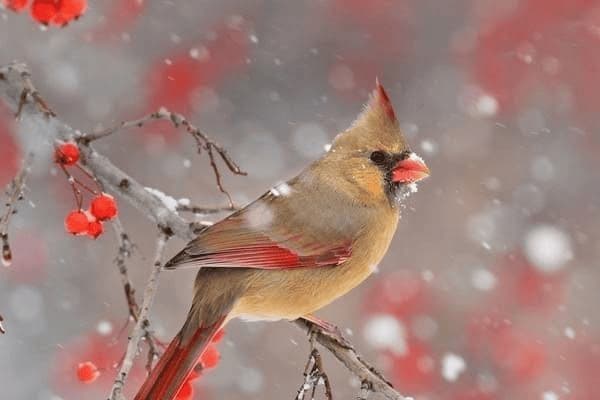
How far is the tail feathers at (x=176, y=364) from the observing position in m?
2.18

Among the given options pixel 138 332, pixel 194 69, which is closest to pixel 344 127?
pixel 194 69

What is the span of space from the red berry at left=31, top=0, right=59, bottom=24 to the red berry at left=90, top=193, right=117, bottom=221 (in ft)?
1.46

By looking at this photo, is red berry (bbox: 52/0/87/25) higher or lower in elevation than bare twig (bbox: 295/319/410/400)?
higher

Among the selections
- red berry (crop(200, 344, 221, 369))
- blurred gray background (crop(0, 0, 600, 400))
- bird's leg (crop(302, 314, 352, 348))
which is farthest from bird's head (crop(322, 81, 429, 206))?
blurred gray background (crop(0, 0, 600, 400))

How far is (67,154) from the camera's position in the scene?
220cm

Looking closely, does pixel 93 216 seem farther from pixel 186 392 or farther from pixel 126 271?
pixel 186 392

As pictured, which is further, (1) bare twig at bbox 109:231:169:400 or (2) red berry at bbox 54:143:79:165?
(2) red berry at bbox 54:143:79:165

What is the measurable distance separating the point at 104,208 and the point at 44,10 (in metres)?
0.49

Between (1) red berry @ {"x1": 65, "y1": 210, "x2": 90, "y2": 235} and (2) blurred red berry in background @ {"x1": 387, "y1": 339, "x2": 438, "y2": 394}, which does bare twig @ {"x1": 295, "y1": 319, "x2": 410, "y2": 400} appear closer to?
(1) red berry @ {"x1": 65, "y1": 210, "x2": 90, "y2": 235}

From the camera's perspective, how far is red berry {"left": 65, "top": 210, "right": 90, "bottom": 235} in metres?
2.35

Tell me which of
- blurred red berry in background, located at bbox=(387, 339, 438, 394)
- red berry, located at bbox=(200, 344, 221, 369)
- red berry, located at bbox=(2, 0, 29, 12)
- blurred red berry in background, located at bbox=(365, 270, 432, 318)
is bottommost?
red berry, located at bbox=(200, 344, 221, 369)

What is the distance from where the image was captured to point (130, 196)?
2.45 m

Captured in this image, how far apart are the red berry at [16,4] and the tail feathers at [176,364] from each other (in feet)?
2.80

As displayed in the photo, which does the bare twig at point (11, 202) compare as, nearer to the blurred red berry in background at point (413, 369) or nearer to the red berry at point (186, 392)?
the red berry at point (186, 392)
